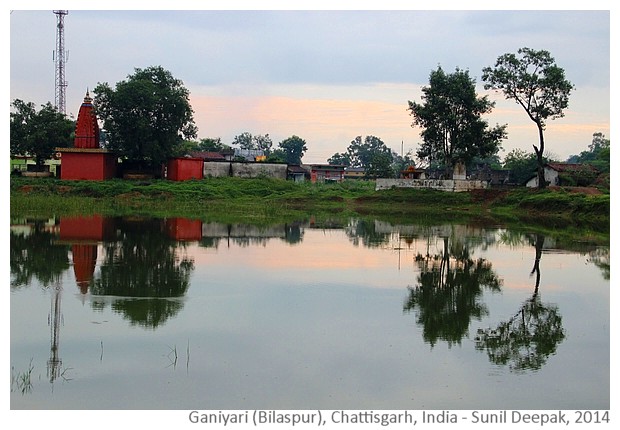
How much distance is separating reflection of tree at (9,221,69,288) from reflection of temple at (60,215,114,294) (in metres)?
0.35

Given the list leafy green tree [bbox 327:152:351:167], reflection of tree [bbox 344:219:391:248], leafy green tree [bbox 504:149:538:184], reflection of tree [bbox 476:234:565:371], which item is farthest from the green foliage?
reflection of tree [bbox 476:234:565:371]

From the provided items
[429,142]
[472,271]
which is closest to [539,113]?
[429,142]

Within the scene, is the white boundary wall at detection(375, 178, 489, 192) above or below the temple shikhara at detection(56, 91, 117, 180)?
below

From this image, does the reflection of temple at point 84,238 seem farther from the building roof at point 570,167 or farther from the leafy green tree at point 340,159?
the leafy green tree at point 340,159

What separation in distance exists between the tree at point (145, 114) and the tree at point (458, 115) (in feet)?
60.0

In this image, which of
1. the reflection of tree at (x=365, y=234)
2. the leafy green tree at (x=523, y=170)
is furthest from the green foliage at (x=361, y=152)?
the reflection of tree at (x=365, y=234)

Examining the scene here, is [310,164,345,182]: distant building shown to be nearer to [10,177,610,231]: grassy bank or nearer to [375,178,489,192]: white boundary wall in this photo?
[10,177,610,231]: grassy bank

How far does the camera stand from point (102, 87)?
49438mm

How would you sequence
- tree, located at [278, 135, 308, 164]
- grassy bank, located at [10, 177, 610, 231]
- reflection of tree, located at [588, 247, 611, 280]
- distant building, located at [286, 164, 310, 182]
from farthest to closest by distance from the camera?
tree, located at [278, 135, 308, 164], distant building, located at [286, 164, 310, 182], grassy bank, located at [10, 177, 610, 231], reflection of tree, located at [588, 247, 611, 280]

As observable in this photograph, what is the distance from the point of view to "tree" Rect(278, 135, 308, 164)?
3986 inches

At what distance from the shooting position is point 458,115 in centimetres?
4712

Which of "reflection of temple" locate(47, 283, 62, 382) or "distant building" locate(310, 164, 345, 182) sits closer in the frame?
"reflection of temple" locate(47, 283, 62, 382)

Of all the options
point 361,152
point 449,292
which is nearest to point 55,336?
point 449,292

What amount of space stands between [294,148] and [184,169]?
51049mm
